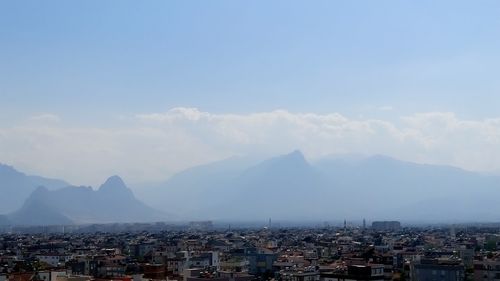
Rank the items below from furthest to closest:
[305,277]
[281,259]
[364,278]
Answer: [281,259]
[305,277]
[364,278]

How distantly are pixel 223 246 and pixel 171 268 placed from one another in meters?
22.4

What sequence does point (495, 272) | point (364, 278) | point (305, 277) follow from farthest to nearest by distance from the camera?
point (495, 272) < point (305, 277) < point (364, 278)

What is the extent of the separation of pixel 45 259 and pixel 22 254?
225 inches

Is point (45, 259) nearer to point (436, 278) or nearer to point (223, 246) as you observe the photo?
point (223, 246)

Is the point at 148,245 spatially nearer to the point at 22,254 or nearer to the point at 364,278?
the point at 22,254

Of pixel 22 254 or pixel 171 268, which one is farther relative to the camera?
pixel 22 254

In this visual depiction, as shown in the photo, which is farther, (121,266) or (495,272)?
(121,266)

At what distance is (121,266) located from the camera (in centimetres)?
4484

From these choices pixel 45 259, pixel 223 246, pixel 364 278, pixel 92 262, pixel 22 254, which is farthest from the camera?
pixel 223 246

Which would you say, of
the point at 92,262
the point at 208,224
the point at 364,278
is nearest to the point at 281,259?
the point at 92,262

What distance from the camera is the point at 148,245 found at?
67438 millimetres

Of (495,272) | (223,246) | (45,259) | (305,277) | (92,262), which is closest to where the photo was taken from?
(305,277)

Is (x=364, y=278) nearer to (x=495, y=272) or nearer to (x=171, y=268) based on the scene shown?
(x=495, y=272)

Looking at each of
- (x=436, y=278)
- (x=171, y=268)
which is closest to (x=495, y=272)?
(x=436, y=278)
